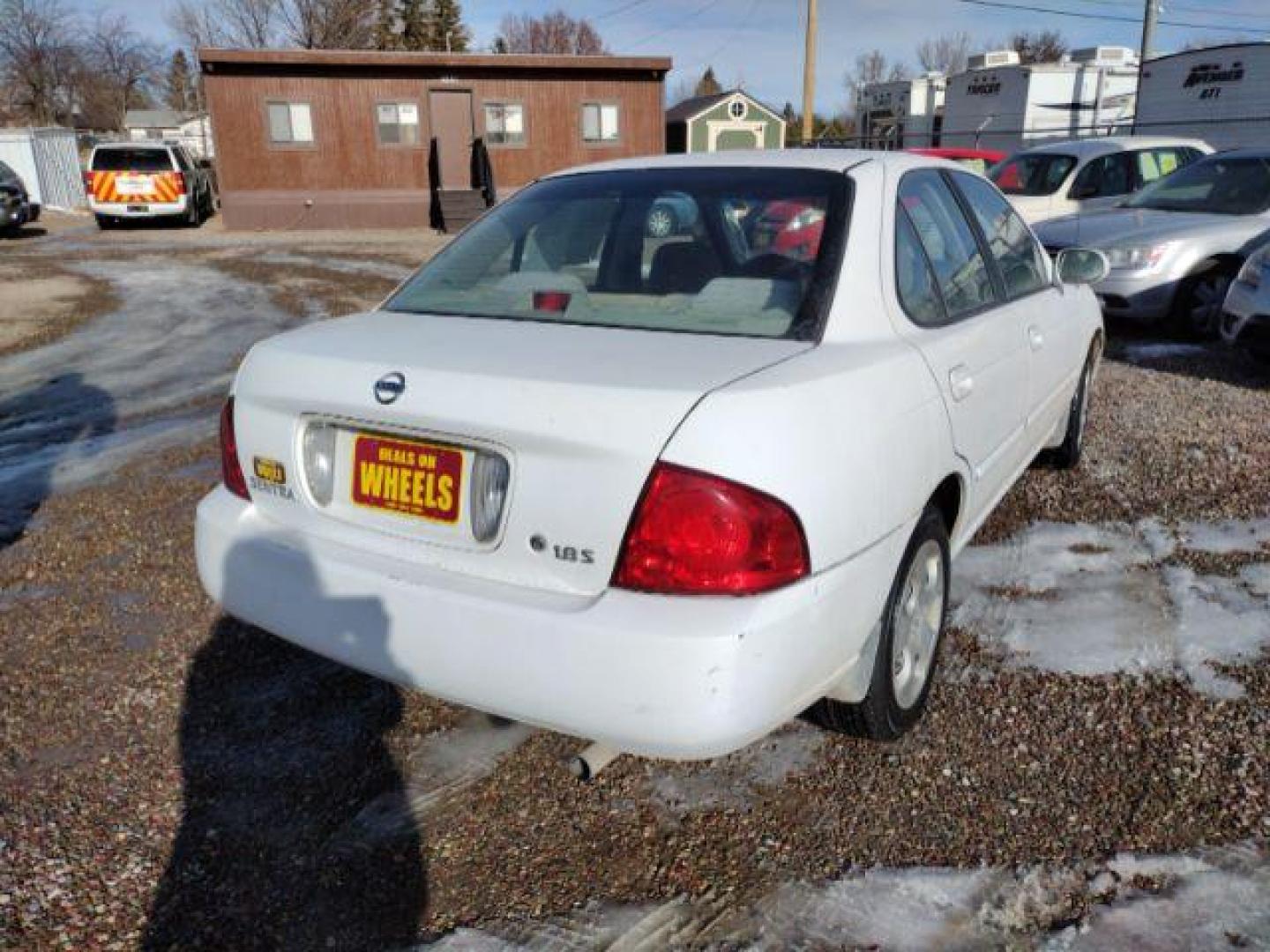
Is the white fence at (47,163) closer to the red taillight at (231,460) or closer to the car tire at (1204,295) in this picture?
the car tire at (1204,295)

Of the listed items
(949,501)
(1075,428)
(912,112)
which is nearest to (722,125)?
(912,112)

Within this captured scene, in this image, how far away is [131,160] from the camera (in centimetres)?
2225

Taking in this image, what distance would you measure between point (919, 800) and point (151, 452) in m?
4.79

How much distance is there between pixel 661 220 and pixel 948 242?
3.11 feet

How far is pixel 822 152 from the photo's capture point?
10.4ft

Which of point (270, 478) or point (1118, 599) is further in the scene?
point (1118, 599)

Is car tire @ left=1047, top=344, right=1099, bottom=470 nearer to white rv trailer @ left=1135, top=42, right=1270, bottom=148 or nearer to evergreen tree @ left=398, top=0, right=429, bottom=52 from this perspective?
white rv trailer @ left=1135, top=42, right=1270, bottom=148

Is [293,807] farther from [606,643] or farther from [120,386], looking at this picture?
[120,386]

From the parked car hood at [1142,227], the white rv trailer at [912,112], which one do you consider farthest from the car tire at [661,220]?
the white rv trailer at [912,112]

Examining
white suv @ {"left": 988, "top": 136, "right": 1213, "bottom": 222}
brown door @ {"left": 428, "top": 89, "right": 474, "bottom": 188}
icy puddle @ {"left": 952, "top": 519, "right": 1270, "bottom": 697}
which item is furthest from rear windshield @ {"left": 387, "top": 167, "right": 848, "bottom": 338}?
brown door @ {"left": 428, "top": 89, "right": 474, "bottom": 188}

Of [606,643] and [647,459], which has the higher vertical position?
[647,459]

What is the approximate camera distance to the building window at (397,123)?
23.0 meters

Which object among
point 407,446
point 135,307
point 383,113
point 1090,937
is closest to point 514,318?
point 407,446

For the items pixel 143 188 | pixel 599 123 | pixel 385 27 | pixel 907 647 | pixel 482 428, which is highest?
pixel 385 27
